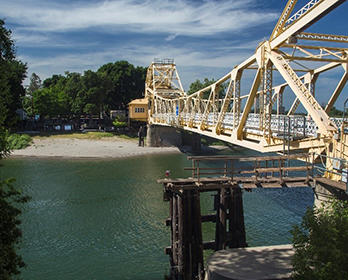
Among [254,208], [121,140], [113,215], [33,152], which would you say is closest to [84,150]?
[33,152]

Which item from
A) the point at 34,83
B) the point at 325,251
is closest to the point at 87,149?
the point at 325,251

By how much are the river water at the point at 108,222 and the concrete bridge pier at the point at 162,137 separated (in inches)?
821

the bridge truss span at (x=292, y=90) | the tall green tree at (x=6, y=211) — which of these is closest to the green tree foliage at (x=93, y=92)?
the bridge truss span at (x=292, y=90)

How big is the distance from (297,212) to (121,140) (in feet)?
127

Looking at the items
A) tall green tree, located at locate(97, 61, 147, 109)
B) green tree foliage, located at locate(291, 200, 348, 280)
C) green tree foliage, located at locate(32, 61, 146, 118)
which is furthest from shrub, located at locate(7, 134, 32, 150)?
green tree foliage, located at locate(291, 200, 348, 280)

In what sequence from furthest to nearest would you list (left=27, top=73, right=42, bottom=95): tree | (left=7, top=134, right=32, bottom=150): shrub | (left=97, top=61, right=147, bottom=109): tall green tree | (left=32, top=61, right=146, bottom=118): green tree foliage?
1. (left=27, top=73, right=42, bottom=95): tree
2. (left=97, top=61, right=147, bottom=109): tall green tree
3. (left=32, top=61, right=146, bottom=118): green tree foliage
4. (left=7, top=134, right=32, bottom=150): shrub

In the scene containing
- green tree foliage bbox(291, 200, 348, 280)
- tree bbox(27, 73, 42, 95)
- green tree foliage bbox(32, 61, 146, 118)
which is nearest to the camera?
green tree foliage bbox(291, 200, 348, 280)

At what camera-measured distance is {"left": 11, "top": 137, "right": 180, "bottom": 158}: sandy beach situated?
42.5 meters

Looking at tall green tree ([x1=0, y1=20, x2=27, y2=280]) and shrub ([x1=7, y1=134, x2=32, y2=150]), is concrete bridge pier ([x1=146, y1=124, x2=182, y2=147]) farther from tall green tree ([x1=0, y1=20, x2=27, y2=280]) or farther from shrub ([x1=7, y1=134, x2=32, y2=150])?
tall green tree ([x1=0, y1=20, x2=27, y2=280])

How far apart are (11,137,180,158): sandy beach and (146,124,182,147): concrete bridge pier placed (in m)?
1.78

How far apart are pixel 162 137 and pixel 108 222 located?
3540 cm

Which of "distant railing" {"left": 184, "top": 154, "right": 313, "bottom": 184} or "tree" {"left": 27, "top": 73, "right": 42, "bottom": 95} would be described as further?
"tree" {"left": 27, "top": 73, "right": 42, "bottom": 95}

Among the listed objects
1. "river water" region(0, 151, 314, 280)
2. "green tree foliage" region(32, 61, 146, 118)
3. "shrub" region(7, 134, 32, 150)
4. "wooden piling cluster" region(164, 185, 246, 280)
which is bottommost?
"river water" region(0, 151, 314, 280)

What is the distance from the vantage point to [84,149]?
45.2 meters
